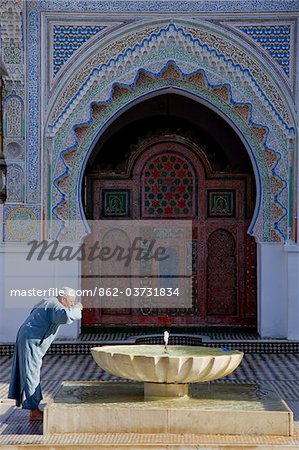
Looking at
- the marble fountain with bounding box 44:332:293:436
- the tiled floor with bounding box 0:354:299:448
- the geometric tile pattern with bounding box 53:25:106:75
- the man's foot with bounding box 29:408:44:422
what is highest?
the geometric tile pattern with bounding box 53:25:106:75

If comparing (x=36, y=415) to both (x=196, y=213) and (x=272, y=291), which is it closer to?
(x=272, y=291)

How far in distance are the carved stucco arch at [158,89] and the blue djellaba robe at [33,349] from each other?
2.57 metres

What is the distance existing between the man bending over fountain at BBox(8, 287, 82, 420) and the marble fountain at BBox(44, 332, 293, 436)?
0.12 meters

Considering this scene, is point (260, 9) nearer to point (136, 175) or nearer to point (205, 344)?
point (136, 175)

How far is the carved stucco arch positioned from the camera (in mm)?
6402

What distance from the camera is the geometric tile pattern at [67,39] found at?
21.0 ft

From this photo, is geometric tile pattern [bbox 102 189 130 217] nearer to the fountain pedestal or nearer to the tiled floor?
the tiled floor

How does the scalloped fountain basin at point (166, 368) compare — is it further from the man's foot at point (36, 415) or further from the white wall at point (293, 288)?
the white wall at point (293, 288)

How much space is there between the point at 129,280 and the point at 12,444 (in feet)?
12.1

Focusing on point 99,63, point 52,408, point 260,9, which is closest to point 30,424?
point 52,408

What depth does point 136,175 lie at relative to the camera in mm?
7273

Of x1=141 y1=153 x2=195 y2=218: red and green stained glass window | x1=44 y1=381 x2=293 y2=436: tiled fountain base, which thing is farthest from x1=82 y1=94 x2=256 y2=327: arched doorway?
x1=44 y1=381 x2=293 y2=436: tiled fountain base

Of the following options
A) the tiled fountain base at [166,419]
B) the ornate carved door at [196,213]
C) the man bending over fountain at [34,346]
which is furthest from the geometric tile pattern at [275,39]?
the tiled fountain base at [166,419]

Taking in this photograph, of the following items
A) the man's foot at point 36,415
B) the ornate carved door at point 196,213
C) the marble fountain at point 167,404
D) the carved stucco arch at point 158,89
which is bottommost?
the man's foot at point 36,415
